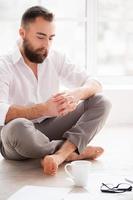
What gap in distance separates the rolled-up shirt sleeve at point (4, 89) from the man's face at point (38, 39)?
0.53 ft

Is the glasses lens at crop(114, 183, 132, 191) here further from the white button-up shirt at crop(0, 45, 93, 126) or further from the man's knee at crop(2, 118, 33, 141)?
the white button-up shirt at crop(0, 45, 93, 126)

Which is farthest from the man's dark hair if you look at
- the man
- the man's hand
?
the man's hand

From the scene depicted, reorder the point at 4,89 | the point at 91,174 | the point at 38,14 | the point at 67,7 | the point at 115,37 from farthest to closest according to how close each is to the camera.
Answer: the point at 115,37
the point at 67,7
the point at 38,14
the point at 4,89
the point at 91,174

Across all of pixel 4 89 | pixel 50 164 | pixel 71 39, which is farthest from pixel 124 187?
pixel 71 39

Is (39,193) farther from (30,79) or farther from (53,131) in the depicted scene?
(30,79)

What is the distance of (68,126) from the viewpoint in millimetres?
2762

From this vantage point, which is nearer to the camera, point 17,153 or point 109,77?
point 17,153

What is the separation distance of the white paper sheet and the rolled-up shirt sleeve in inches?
18.4

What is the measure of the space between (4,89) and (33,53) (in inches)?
10.3

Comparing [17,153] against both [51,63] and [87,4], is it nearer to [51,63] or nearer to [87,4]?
→ [51,63]

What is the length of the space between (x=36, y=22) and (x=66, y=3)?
59.4 inches

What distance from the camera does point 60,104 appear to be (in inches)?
98.2

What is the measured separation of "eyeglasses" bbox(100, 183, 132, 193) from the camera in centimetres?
205

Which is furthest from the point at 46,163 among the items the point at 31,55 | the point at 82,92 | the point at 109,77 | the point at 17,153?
the point at 109,77
